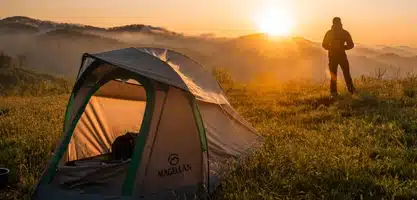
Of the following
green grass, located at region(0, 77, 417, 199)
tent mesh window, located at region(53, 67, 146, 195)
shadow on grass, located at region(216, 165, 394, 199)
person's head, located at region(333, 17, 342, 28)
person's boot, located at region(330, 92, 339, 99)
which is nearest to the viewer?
shadow on grass, located at region(216, 165, 394, 199)

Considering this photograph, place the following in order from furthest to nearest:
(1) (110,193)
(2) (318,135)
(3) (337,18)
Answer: (3) (337,18) → (2) (318,135) → (1) (110,193)

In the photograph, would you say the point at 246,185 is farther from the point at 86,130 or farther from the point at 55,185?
the point at 86,130

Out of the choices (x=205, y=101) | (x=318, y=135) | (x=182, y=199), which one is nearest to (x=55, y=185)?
(x=182, y=199)

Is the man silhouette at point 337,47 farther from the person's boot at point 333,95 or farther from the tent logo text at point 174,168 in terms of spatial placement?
the tent logo text at point 174,168

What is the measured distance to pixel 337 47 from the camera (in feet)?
42.2

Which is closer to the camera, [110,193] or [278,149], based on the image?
[110,193]

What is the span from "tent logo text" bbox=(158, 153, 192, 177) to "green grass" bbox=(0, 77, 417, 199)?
642 mm

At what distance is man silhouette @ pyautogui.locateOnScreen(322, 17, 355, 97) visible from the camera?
1288 cm

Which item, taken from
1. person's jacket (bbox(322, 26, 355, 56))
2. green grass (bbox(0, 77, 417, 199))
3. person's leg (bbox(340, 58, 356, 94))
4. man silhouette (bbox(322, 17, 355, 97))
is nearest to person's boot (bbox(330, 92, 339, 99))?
man silhouette (bbox(322, 17, 355, 97))

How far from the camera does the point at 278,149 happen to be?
700 cm

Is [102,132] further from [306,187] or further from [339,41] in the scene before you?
[339,41]

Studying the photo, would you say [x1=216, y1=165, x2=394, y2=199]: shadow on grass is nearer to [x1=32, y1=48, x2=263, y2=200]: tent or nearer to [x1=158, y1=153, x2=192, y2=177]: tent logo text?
[x1=32, y1=48, x2=263, y2=200]: tent

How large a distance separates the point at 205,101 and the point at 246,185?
1420 mm

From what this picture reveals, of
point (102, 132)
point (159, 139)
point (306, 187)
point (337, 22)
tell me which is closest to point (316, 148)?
point (306, 187)
